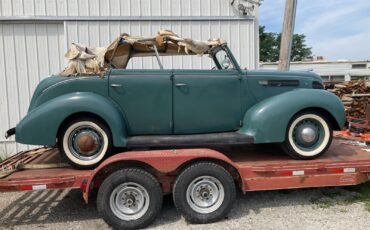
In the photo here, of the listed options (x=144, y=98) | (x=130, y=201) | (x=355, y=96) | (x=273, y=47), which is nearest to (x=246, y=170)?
(x=130, y=201)

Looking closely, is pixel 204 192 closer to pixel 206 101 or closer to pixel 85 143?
pixel 206 101

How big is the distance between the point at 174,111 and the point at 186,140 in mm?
458

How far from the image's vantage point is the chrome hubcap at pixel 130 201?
12.4 feet

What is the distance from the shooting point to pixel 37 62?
7371 mm

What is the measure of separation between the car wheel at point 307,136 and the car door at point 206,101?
75cm

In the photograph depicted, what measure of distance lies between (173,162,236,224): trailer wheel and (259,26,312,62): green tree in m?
44.5

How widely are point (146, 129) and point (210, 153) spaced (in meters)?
1.00

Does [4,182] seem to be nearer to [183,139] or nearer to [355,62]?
[183,139]

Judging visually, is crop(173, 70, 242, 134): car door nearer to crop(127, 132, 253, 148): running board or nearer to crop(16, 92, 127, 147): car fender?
crop(127, 132, 253, 148): running board

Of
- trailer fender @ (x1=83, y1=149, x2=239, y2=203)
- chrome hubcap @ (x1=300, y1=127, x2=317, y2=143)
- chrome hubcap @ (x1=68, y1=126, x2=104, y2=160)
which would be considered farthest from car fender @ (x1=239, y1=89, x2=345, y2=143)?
chrome hubcap @ (x1=68, y1=126, x2=104, y2=160)

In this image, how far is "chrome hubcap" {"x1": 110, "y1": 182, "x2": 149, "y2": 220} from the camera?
148 inches

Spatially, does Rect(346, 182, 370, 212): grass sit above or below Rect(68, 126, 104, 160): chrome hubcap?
below

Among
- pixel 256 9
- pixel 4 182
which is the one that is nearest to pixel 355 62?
pixel 256 9

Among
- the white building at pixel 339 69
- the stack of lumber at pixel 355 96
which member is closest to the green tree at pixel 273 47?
the white building at pixel 339 69
